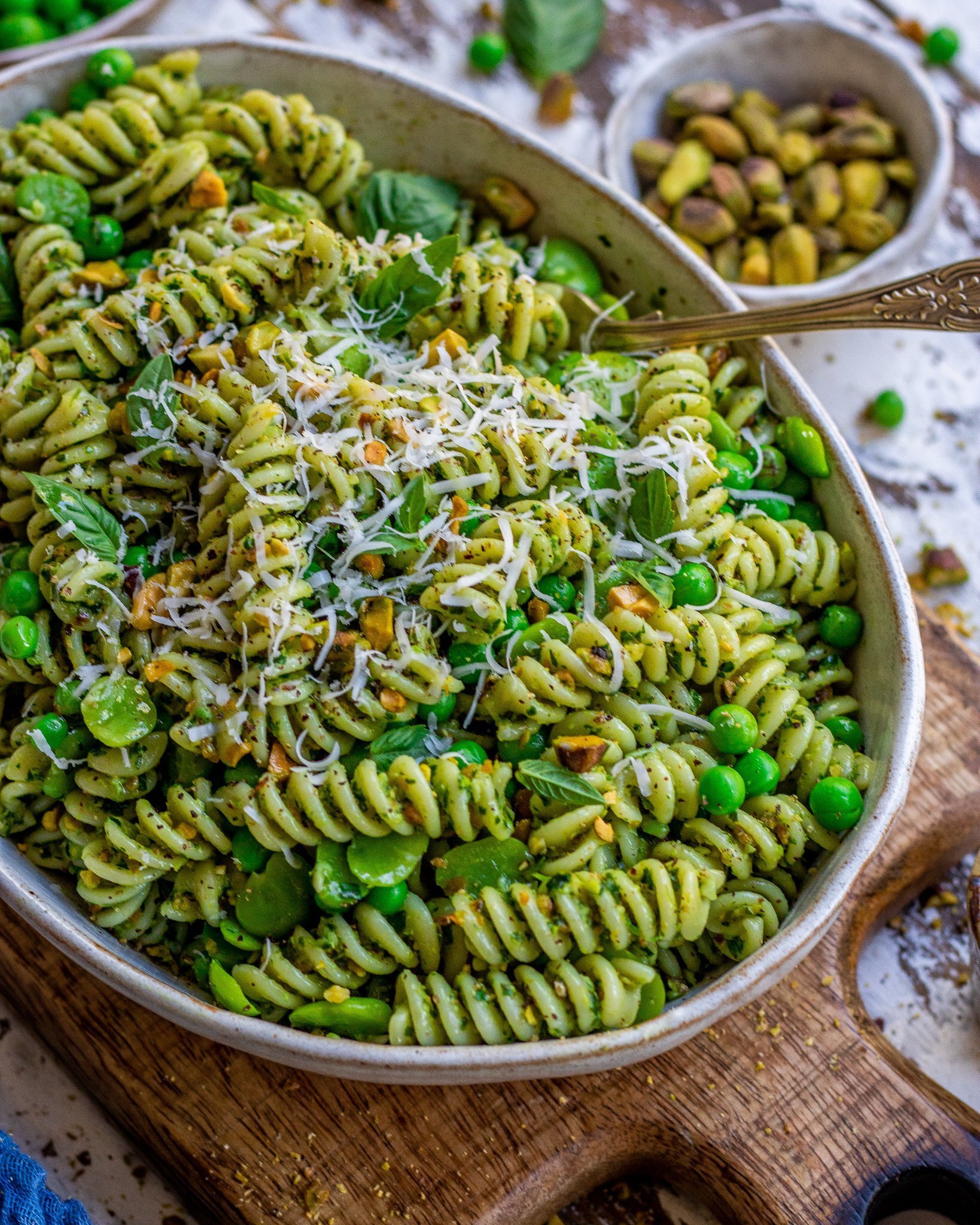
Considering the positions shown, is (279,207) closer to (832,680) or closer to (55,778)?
(55,778)

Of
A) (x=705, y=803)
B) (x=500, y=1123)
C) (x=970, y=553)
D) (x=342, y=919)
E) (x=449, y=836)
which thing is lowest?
(x=500, y=1123)

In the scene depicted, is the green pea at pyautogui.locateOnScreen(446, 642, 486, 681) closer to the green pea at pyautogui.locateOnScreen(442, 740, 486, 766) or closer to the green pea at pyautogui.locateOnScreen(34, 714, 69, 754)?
the green pea at pyautogui.locateOnScreen(442, 740, 486, 766)

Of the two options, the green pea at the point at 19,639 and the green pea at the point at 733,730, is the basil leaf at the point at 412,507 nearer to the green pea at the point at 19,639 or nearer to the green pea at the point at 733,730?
the green pea at the point at 733,730

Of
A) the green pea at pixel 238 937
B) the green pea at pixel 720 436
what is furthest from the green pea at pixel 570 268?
the green pea at pixel 238 937

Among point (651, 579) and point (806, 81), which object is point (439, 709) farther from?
point (806, 81)

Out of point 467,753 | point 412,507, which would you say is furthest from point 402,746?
point 412,507

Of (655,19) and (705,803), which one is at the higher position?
(655,19)

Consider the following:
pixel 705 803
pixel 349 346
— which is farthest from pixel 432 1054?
pixel 349 346
